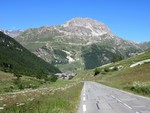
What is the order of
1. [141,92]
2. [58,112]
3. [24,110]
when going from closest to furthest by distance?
[24,110], [58,112], [141,92]

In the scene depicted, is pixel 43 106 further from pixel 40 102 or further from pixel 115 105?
pixel 115 105

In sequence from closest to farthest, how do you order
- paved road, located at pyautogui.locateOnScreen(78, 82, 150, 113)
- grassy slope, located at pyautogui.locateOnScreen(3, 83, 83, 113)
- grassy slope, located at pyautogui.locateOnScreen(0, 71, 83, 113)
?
grassy slope, located at pyautogui.locateOnScreen(3, 83, 83, 113)
grassy slope, located at pyautogui.locateOnScreen(0, 71, 83, 113)
paved road, located at pyautogui.locateOnScreen(78, 82, 150, 113)

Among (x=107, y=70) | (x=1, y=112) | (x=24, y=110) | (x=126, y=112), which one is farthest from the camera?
(x=107, y=70)

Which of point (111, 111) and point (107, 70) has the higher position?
point (107, 70)

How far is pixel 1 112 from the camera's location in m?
17.8

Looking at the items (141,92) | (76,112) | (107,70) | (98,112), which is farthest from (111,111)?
(107,70)

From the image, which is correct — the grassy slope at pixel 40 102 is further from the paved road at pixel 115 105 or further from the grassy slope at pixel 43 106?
the paved road at pixel 115 105

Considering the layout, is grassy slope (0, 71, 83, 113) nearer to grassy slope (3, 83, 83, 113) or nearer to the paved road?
grassy slope (3, 83, 83, 113)

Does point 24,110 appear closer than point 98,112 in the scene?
Yes

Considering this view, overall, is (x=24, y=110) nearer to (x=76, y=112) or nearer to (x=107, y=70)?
(x=76, y=112)

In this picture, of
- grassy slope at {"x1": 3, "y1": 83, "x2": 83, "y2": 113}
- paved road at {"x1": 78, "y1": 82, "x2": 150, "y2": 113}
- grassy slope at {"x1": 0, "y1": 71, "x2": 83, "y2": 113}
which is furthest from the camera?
paved road at {"x1": 78, "y1": 82, "x2": 150, "y2": 113}

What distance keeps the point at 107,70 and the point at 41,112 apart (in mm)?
181246

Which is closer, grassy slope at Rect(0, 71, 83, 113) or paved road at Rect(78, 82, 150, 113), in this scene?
grassy slope at Rect(0, 71, 83, 113)

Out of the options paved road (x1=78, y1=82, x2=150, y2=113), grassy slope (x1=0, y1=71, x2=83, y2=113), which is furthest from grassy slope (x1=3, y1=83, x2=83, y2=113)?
paved road (x1=78, y1=82, x2=150, y2=113)
